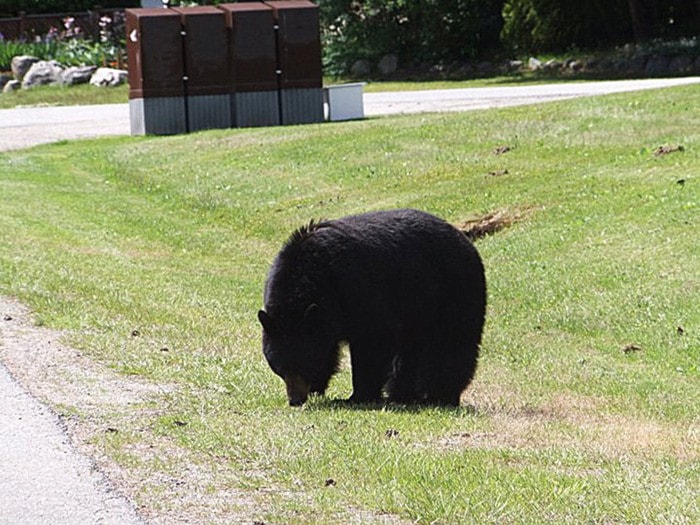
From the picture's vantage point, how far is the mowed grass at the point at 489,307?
654cm

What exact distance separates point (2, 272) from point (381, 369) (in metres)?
6.20

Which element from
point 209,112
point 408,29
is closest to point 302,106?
point 209,112

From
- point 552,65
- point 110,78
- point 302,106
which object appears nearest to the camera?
point 302,106

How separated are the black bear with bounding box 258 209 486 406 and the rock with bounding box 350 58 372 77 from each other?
40.9 metres

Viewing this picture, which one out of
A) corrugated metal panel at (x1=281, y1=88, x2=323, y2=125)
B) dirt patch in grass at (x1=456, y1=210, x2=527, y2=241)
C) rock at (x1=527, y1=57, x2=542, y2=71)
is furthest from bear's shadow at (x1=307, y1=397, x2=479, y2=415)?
rock at (x1=527, y1=57, x2=542, y2=71)

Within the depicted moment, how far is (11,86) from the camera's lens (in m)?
48.5

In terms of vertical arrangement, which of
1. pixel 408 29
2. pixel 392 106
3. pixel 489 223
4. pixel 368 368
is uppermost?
pixel 408 29

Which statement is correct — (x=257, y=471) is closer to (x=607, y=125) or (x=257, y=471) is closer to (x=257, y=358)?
(x=257, y=358)

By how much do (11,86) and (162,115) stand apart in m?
19.2

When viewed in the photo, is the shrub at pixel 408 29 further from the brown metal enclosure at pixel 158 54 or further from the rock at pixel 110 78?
the brown metal enclosure at pixel 158 54

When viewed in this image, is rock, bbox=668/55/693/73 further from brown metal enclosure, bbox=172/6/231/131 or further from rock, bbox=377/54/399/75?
brown metal enclosure, bbox=172/6/231/131

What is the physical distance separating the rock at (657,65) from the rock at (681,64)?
0.14 m

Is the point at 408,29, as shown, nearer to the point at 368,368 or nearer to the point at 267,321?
the point at 368,368

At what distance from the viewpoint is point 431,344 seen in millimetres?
9547
